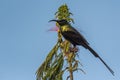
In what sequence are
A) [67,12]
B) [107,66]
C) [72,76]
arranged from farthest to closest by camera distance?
1. [67,12]
2. [72,76]
3. [107,66]

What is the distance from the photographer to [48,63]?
49.4 feet

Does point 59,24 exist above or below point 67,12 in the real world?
below

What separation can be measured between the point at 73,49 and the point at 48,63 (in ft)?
10.2

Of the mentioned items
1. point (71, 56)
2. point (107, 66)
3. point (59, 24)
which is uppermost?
point (59, 24)

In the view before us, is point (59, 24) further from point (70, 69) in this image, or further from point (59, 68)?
point (59, 68)

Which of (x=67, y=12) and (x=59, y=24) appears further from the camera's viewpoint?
(x=67, y=12)

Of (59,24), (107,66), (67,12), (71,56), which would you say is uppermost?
(67,12)

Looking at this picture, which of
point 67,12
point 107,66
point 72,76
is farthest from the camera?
point 67,12

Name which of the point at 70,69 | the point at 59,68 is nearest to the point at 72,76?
the point at 70,69

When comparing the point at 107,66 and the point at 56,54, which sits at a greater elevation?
the point at 56,54

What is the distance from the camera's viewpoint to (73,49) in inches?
477

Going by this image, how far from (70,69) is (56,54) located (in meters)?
2.73

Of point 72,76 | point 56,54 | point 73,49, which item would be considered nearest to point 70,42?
point 73,49

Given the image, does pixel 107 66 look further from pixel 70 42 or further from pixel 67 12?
pixel 67 12
